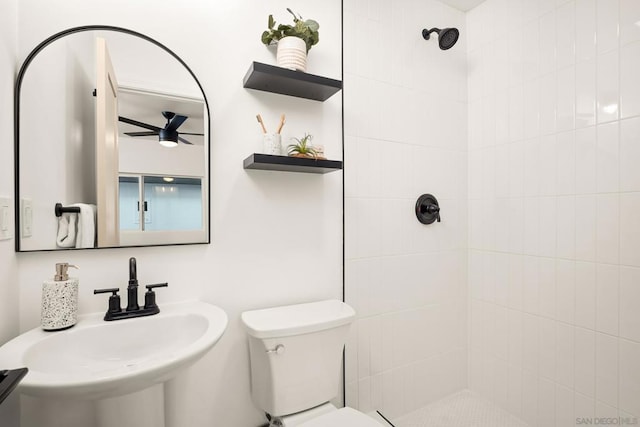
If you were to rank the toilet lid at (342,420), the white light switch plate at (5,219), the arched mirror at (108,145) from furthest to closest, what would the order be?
the toilet lid at (342,420) → the arched mirror at (108,145) → the white light switch plate at (5,219)

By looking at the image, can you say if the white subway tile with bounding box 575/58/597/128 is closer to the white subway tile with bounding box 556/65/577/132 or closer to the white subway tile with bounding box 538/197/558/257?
the white subway tile with bounding box 556/65/577/132

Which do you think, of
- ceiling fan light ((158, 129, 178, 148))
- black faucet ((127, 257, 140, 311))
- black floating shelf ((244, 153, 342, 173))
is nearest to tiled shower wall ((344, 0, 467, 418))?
black floating shelf ((244, 153, 342, 173))

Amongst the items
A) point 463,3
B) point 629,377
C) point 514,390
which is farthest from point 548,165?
point 514,390

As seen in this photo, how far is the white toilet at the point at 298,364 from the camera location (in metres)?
1.16

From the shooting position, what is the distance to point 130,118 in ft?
3.78

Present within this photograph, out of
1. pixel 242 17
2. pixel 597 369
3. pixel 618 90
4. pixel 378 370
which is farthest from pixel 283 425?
pixel 618 90

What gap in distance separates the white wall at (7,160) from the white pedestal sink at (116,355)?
0.28 feet

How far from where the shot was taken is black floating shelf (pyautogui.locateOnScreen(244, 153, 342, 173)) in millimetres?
1207

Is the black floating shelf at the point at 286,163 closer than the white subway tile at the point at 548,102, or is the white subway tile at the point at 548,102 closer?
the black floating shelf at the point at 286,163

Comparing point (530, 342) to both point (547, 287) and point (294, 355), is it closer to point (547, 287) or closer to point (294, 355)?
point (547, 287)

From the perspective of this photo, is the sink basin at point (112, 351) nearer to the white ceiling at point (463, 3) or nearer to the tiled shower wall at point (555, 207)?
the tiled shower wall at point (555, 207)

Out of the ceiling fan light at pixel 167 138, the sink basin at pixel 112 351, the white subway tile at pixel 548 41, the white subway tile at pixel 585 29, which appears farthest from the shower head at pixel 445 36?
the sink basin at pixel 112 351

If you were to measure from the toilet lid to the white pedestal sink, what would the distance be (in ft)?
1.66

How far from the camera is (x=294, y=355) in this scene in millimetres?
1201
